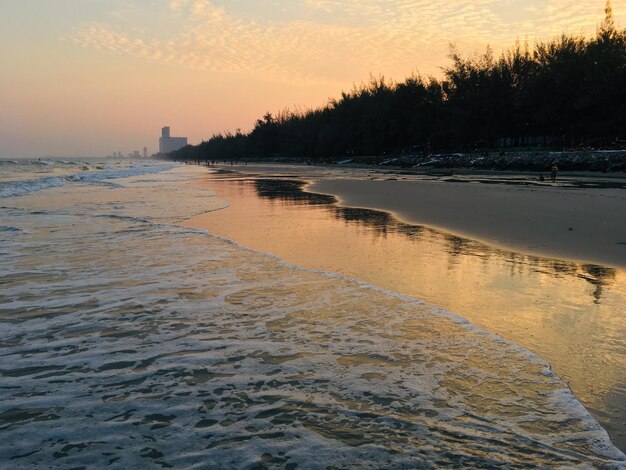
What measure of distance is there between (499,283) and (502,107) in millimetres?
58259

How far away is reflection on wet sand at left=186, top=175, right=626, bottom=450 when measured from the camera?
3.49 m

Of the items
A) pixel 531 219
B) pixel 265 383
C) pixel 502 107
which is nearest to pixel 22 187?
pixel 531 219

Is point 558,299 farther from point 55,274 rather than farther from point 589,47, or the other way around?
point 589,47

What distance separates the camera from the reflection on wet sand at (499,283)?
3.49 m

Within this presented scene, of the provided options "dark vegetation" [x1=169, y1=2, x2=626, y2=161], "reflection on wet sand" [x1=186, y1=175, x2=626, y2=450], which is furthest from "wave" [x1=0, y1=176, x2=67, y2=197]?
"dark vegetation" [x1=169, y1=2, x2=626, y2=161]

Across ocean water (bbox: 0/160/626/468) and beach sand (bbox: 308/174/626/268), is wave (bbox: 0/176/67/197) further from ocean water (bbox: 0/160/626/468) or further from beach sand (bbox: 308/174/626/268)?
ocean water (bbox: 0/160/626/468)

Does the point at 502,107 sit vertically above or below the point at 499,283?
above

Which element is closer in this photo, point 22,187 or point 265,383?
point 265,383

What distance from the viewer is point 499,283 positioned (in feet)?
19.5

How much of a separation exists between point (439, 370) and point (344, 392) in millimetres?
Answer: 835

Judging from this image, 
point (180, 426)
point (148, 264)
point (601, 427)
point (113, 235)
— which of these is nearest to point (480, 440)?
point (601, 427)

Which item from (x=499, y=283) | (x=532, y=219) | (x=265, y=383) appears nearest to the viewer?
(x=265, y=383)

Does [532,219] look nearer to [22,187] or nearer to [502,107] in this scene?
[22,187]

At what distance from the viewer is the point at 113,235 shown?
10.1 m
